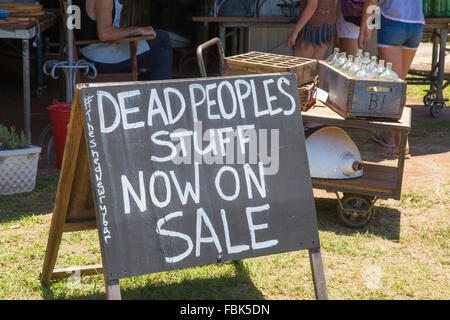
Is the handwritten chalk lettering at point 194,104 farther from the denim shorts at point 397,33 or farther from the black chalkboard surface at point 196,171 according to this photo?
the denim shorts at point 397,33

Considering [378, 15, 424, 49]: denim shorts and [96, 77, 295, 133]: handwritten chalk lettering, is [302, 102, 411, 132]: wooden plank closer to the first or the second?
[96, 77, 295, 133]: handwritten chalk lettering

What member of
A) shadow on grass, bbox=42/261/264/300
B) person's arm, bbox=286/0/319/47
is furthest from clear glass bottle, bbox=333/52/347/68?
shadow on grass, bbox=42/261/264/300

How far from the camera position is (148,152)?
261 cm

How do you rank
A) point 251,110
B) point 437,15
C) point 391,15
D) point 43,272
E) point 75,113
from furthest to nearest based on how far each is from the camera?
1. point 437,15
2. point 391,15
3. point 43,272
4. point 251,110
5. point 75,113

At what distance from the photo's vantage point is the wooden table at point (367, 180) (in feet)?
12.6

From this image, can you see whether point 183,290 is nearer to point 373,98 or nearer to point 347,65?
point 373,98

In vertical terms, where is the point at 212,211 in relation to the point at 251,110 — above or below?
below

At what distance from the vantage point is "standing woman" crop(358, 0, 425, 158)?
518cm

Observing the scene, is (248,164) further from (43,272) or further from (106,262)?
(43,272)

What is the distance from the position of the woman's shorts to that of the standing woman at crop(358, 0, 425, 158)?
2.19 ft

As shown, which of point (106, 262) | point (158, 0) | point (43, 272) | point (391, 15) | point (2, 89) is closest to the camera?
point (106, 262)
